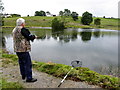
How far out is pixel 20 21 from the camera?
4.94 m

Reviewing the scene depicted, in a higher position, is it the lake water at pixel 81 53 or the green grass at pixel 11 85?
the green grass at pixel 11 85

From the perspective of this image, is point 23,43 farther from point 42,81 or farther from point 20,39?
point 42,81

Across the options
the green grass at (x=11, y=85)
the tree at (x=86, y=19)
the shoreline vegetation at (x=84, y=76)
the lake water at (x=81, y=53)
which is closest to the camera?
the green grass at (x=11, y=85)

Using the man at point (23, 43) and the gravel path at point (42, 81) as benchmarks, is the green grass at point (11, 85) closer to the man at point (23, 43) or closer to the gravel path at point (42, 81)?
the gravel path at point (42, 81)

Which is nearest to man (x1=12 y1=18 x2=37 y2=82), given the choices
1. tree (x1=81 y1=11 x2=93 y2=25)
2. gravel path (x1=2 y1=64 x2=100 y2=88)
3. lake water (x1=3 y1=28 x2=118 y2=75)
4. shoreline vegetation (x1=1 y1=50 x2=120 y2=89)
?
gravel path (x1=2 y1=64 x2=100 y2=88)

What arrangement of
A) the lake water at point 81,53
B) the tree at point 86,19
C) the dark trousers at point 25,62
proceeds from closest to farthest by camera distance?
the dark trousers at point 25,62, the lake water at point 81,53, the tree at point 86,19

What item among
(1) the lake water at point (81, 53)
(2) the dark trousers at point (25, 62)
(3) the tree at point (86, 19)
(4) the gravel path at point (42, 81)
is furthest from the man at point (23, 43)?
(3) the tree at point (86, 19)

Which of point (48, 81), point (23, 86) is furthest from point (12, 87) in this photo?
point (48, 81)

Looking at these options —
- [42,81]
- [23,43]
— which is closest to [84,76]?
[42,81]

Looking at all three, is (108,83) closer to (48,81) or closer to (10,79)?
(48,81)

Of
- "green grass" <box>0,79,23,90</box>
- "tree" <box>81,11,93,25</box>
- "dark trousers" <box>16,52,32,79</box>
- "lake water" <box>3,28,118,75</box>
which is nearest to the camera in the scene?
"green grass" <box>0,79,23,90</box>

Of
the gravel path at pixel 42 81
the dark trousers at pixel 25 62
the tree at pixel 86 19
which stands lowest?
the gravel path at pixel 42 81

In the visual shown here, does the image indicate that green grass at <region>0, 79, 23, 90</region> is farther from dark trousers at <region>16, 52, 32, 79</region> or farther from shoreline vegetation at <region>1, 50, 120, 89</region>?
shoreline vegetation at <region>1, 50, 120, 89</region>

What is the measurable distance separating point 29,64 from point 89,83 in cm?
251
